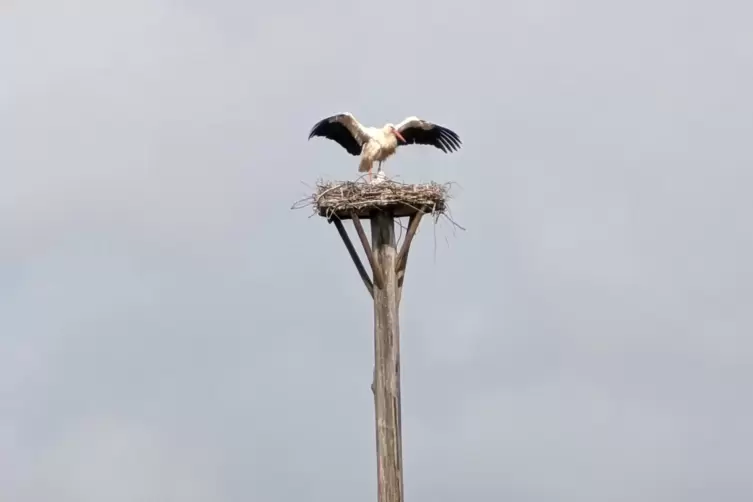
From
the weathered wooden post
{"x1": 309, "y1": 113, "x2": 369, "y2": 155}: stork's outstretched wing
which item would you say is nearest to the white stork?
{"x1": 309, "y1": 113, "x2": 369, "y2": 155}: stork's outstretched wing

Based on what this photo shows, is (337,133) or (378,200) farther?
(337,133)

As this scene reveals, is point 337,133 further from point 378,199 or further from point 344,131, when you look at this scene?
point 378,199

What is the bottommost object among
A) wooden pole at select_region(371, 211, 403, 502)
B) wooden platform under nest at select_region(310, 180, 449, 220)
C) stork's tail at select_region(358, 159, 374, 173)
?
wooden pole at select_region(371, 211, 403, 502)

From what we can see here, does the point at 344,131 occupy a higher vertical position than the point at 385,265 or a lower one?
higher

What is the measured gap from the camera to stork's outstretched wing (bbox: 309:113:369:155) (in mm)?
16766

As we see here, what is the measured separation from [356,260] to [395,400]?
143 centimetres

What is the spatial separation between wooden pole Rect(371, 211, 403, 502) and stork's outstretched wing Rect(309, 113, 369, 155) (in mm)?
4265

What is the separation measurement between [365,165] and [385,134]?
0.58 m

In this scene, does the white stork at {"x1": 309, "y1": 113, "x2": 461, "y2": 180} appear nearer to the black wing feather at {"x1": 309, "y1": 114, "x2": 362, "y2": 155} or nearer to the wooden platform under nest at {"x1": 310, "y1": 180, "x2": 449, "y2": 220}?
the black wing feather at {"x1": 309, "y1": 114, "x2": 362, "y2": 155}

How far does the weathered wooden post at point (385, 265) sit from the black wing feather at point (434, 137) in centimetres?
367

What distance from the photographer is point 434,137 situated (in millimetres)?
16875

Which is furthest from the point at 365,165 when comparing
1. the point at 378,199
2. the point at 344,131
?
the point at 378,199

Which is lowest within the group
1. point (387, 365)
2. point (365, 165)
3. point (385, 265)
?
point (387, 365)

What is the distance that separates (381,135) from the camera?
16828mm
